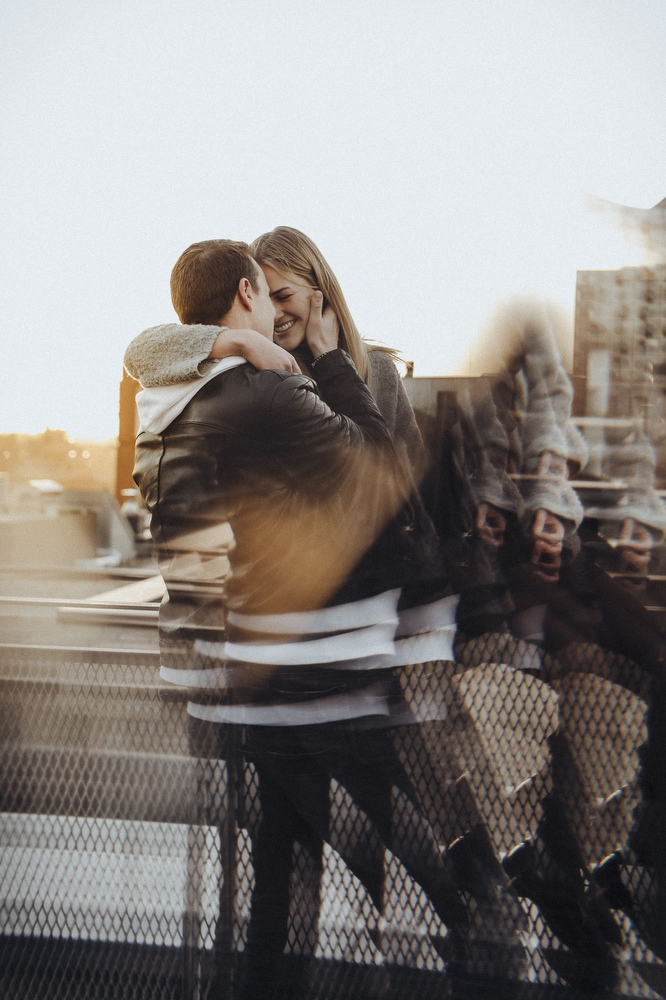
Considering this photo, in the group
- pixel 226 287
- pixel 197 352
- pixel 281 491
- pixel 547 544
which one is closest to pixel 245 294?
pixel 226 287

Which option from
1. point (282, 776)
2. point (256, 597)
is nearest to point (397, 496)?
point (256, 597)

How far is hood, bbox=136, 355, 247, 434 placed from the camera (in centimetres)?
111

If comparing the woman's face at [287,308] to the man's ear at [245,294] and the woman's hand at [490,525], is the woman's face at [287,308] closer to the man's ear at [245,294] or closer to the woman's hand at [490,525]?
the man's ear at [245,294]

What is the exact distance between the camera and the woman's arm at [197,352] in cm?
113

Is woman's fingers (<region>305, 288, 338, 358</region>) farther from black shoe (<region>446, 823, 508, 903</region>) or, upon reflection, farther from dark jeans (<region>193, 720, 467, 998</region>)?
black shoe (<region>446, 823, 508, 903</region>)

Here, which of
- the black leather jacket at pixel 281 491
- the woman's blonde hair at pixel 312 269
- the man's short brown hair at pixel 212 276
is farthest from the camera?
the woman's blonde hair at pixel 312 269

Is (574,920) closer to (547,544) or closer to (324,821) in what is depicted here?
(324,821)

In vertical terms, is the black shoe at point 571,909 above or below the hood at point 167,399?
below

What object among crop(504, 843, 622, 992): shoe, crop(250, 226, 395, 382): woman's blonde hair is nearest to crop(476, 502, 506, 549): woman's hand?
crop(250, 226, 395, 382): woman's blonde hair

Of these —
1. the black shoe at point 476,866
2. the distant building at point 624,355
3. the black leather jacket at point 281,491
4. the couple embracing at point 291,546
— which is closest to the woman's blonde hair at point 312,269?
the couple embracing at point 291,546

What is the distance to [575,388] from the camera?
1.33m

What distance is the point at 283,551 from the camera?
1123 millimetres

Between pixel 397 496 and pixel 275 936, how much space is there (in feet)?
3.15

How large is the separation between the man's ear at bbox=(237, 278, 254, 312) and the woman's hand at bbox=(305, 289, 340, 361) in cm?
13
